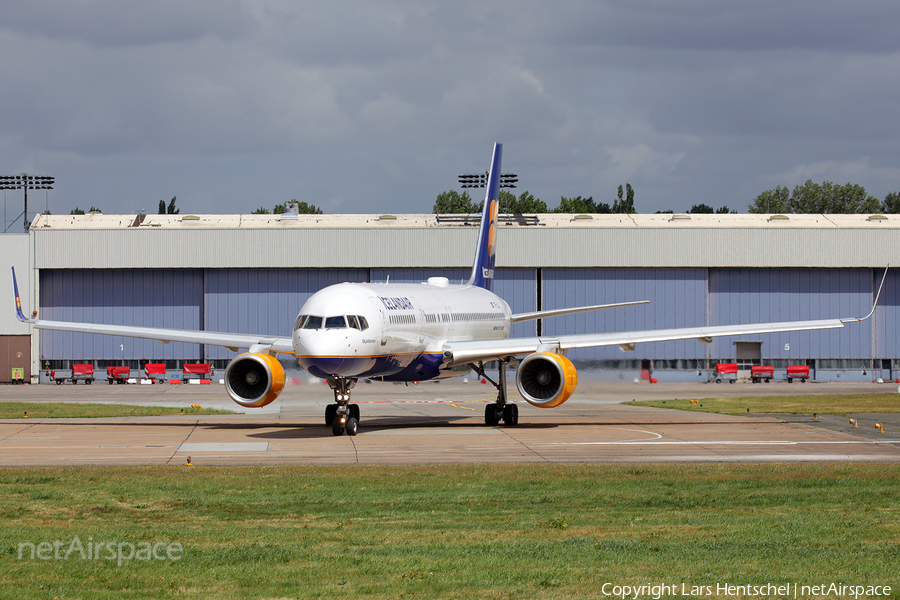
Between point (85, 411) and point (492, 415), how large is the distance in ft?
63.7

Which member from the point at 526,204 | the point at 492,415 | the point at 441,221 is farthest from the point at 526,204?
the point at 492,415

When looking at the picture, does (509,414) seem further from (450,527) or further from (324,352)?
(450,527)

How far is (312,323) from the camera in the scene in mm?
29766

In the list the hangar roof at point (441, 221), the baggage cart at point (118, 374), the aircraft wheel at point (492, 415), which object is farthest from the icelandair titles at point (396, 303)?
the baggage cart at point (118, 374)

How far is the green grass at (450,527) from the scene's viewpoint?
11.4 metres

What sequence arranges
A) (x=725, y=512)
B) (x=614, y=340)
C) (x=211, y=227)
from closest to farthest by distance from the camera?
1. (x=725, y=512)
2. (x=614, y=340)
3. (x=211, y=227)

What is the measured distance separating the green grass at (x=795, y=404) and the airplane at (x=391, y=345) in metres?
8.11

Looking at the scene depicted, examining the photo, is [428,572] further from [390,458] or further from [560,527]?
[390,458]

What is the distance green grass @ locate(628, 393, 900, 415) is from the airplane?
8115 millimetres

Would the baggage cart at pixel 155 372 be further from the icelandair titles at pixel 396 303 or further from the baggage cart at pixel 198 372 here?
the icelandair titles at pixel 396 303

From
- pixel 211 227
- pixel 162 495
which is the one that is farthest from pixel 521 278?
pixel 162 495

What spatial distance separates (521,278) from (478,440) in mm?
47555

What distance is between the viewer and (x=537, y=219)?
80438 mm

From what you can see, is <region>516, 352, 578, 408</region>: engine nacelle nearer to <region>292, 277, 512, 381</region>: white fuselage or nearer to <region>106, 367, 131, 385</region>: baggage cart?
<region>292, 277, 512, 381</region>: white fuselage
